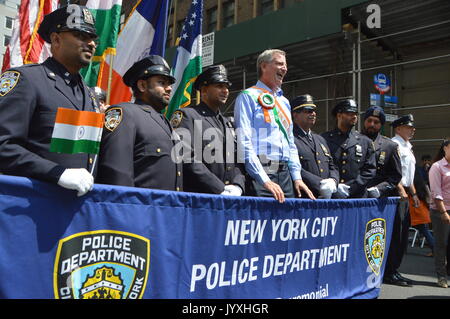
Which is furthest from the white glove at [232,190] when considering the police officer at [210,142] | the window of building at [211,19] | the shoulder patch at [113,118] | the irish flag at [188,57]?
the window of building at [211,19]

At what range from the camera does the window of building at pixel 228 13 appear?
1711 centimetres

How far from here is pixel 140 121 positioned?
2637 mm

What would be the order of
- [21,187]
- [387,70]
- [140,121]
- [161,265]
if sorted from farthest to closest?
[387,70] → [140,121] → [161,265] → [21,187]

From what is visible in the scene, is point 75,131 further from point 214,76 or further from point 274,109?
point 274,109

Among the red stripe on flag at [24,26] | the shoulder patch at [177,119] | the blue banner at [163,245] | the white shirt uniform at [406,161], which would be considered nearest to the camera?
the blue banner at [163,245]

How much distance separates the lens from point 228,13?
56.7 feet

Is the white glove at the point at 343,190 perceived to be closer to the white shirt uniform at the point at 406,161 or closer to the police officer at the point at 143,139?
the white shirt uniform at the point at 406,161

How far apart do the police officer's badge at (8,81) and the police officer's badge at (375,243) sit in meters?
3.34

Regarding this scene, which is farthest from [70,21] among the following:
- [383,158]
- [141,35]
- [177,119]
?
[383,158]

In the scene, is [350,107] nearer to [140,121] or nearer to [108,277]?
[140,121]

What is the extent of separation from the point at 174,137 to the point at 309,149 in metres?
1.91

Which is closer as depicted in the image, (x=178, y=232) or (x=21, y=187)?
(x=21, y=187)

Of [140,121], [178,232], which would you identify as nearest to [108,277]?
[178,232]
